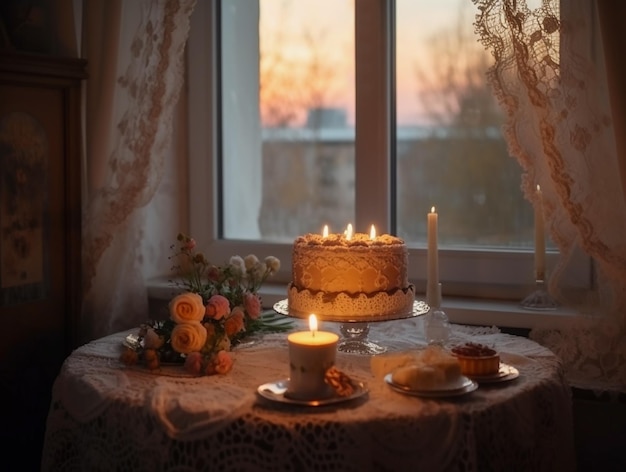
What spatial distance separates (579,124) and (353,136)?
712 millimetres

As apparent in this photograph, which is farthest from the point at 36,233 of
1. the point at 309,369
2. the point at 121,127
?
the point at 309,369

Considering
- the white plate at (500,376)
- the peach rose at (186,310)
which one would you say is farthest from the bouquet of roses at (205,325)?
the white plate at (500,376)

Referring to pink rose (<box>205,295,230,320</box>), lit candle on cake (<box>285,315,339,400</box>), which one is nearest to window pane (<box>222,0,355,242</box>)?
pink rose (<box>205,295,230,320</box>)

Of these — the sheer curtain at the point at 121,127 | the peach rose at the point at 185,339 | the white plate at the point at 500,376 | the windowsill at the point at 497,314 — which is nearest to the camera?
the white plate at the point at 500,376

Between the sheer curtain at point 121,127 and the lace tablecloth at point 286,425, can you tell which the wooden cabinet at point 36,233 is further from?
the lace tablecloth at point 286,425

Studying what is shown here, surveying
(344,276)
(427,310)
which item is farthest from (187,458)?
(427,310)

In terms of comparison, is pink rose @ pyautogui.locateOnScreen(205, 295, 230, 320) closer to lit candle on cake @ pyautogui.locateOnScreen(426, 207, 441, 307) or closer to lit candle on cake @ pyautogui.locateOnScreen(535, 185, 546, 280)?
lit candle on cake @ pyautogui.locateOnScreen(426, 207, 441, 307)

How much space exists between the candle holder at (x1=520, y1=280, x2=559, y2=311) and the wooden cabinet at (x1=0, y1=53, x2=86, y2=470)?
3.45 feet

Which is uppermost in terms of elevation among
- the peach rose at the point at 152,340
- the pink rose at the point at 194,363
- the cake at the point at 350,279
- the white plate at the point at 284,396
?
the cake at the point at 350,279

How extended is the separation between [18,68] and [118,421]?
0.91 m

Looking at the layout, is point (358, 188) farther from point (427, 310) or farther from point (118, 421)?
point (118, 421)

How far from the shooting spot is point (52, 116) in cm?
191

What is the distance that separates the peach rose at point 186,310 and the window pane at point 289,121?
0.85 metres

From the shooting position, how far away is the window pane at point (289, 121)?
219cm
